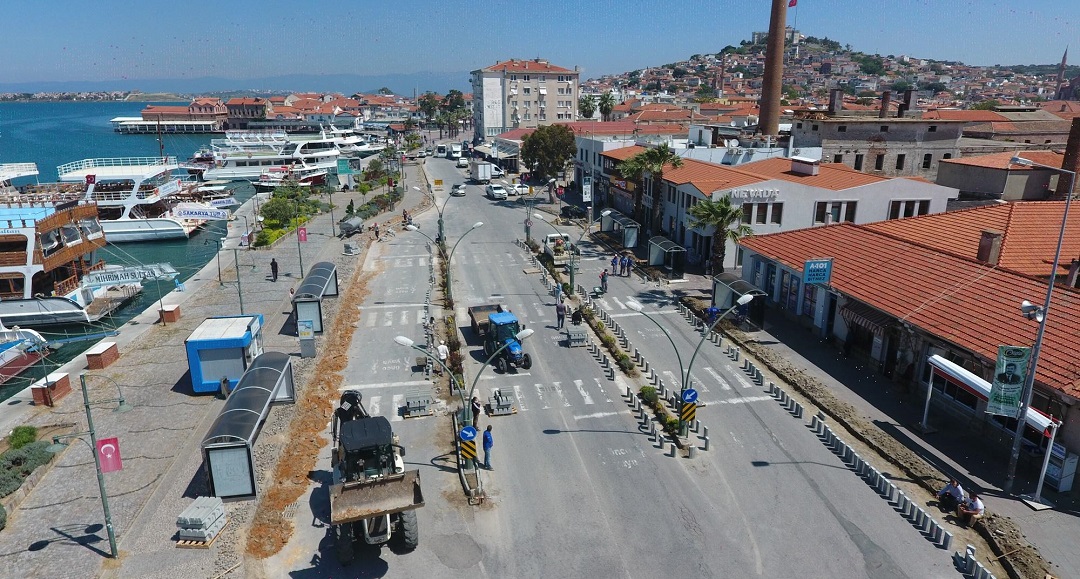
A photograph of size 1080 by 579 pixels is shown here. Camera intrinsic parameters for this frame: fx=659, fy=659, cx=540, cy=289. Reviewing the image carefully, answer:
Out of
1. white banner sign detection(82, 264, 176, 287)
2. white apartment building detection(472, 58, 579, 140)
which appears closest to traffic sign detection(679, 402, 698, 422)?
white banner sign detection(82, 264, 176, 287)

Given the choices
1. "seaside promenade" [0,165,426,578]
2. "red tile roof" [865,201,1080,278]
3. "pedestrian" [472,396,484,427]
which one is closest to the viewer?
"seaside promenade" [0,165,426,578]

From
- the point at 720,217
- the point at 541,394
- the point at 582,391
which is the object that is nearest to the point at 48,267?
the point at 541,394

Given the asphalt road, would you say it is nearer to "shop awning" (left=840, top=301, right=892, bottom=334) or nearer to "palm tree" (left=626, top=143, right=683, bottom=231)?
"shop awning" (left=840, top=301, right=892, bottom=334)

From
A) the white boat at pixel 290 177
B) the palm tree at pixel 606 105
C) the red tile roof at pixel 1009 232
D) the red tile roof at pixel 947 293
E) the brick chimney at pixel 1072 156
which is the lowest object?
the white boat at pixel 290 177

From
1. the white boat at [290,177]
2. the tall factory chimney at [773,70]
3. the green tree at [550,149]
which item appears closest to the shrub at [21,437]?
the green tree at [550,149]

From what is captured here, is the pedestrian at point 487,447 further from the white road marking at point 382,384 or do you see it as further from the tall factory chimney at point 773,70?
the tall factory chimney at point 773,70

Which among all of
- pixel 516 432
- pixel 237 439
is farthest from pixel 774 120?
pixel 237 439

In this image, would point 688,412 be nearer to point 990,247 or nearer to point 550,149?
point 990,247
